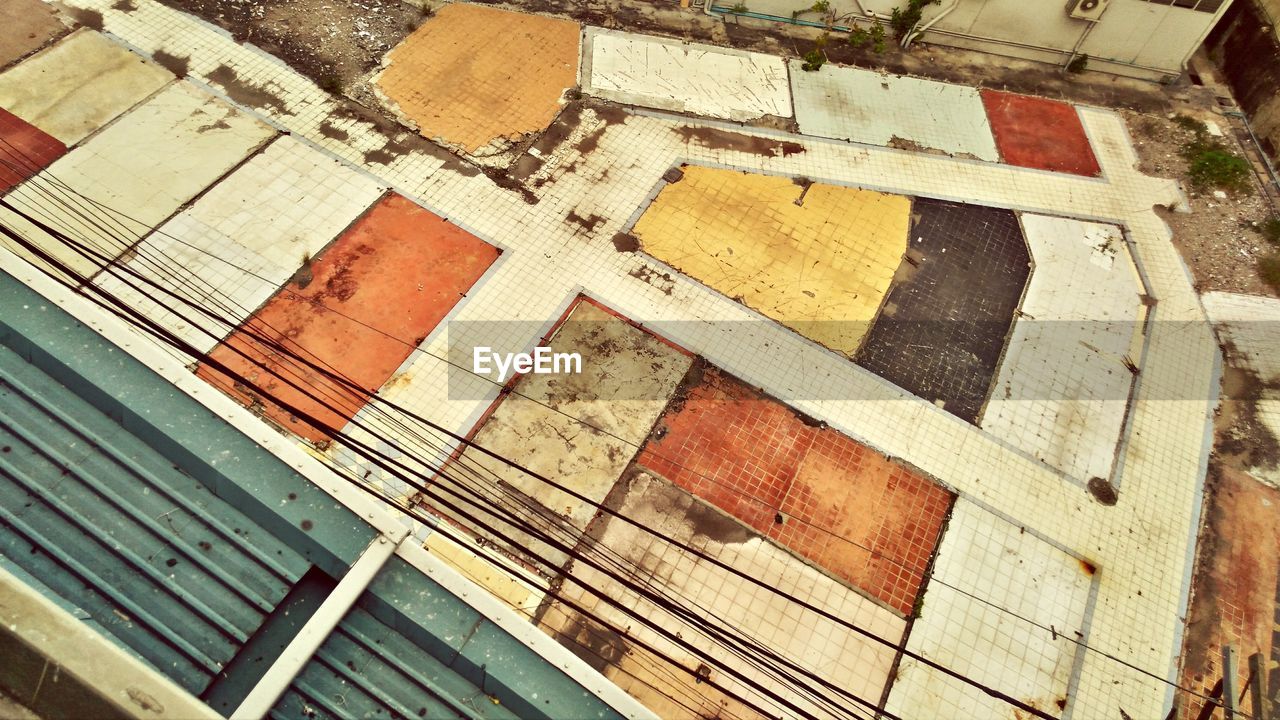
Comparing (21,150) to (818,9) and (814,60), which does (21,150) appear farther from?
(818,9)

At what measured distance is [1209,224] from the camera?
1311 centimetres

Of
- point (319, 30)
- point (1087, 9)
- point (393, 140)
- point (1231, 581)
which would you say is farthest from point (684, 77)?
point (1231, 581)

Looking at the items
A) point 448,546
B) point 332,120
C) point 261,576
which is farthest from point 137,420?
point 332,120

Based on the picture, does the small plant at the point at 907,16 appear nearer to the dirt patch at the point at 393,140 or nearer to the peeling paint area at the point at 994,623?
the dirt patch at the point at 393,140

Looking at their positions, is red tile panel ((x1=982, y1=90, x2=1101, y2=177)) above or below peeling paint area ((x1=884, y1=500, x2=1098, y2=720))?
above

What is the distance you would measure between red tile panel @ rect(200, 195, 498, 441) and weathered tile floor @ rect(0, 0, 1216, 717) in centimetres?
33

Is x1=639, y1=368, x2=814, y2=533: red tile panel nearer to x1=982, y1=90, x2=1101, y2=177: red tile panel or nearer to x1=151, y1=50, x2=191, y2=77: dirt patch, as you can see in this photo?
x1=982, y1=90, x2=1101, y2=177: red tile panel

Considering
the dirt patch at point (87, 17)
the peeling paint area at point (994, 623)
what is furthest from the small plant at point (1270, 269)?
the dirt patch at point (87, 17)

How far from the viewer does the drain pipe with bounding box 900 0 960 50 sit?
14.3 meters

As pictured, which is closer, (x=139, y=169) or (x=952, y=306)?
(x=139, y=169)

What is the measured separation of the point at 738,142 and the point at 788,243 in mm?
2614

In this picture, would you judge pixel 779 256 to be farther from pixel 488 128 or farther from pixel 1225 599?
pixel 1225 599

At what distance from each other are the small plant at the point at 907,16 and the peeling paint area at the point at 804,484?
32.9 feet

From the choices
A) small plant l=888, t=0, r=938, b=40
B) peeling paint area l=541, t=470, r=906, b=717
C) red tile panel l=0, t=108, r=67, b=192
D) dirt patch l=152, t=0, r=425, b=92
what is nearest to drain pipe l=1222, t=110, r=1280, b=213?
small plant l=888, t=0, r=938, b=40
